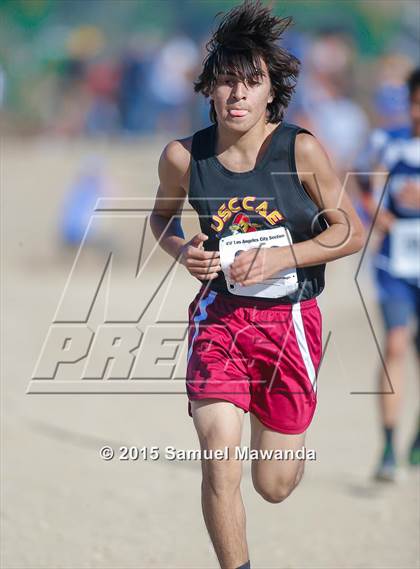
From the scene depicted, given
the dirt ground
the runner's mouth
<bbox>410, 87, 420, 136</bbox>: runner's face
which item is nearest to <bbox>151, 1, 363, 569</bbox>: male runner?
the runner's mouth

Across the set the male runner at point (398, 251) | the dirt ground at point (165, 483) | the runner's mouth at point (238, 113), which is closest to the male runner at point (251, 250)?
the runner's mouth at point (238, 113)

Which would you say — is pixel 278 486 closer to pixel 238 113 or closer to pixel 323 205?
pixel 323 205

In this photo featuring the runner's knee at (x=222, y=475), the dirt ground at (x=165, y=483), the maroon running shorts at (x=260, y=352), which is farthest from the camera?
the dirt ground at (x=165, y=483)

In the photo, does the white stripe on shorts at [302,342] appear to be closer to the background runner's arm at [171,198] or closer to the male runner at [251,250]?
the male runner at [251,250]

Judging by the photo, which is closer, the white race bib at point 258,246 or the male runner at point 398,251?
the white race bib at point 258,246

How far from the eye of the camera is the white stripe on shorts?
414cm

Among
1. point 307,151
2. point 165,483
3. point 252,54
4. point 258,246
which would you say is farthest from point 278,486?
point 165,483

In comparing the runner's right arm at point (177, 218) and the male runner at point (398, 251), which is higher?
the male runner at point (398, 251)

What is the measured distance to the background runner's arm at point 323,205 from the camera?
3.90 metres

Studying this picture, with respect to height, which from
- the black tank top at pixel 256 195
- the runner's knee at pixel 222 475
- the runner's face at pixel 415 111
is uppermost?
the runner's face at pixel 415 111

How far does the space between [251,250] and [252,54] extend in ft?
2.33

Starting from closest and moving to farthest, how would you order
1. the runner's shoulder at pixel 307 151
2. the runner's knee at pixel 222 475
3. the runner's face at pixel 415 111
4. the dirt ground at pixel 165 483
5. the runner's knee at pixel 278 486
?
the runner's knee at pixel 222 475
the runner's shoulder at pixel 307 151
the runner's knee at pixel 278 486
the dirt ground at pixel 165 483
the runner's face at pixel 415 111

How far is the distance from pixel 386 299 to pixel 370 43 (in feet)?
61.5

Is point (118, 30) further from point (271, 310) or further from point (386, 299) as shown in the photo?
point (271, 310)
